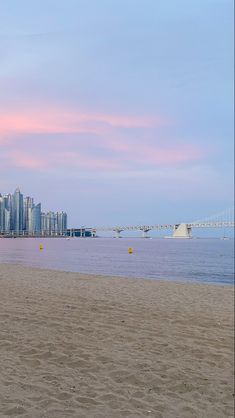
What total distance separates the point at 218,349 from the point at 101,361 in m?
2.33

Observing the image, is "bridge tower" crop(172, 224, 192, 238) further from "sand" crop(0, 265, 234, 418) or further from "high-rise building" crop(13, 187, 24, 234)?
"sand" crop(0, 265, 234, 418)

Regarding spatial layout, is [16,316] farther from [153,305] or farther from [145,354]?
[153,305]

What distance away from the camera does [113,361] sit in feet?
20.1

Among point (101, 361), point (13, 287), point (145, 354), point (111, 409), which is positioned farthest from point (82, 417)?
point (13, 287)

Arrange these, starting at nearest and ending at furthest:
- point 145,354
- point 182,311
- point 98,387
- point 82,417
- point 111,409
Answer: point 82,417 < point 111,409 < point 98,387 < point 145,354 < point 182,311

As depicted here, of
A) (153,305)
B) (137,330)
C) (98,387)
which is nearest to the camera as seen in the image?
(98,387)

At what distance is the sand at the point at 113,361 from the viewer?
14.5 ft

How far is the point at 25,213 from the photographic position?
1536 centimetres

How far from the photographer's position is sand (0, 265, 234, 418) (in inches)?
175

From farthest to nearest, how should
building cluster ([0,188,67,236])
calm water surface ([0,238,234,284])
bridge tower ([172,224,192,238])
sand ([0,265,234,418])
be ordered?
bridge tower ([172,224,192,238]) → calm water surface ([0,238,234,284]) → building cluster ([0,188,67,236]) → sand ([0,265,234,418])

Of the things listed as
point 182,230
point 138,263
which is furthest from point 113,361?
point 182,230

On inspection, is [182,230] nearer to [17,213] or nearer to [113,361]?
[17,213]

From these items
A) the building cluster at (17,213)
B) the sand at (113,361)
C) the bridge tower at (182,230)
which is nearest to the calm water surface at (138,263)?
the building cluster at (17,213)

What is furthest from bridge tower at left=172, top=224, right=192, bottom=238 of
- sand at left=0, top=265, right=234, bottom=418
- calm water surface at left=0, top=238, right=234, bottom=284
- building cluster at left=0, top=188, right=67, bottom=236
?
sand at left=0, top=265, right=234, bottom=418
